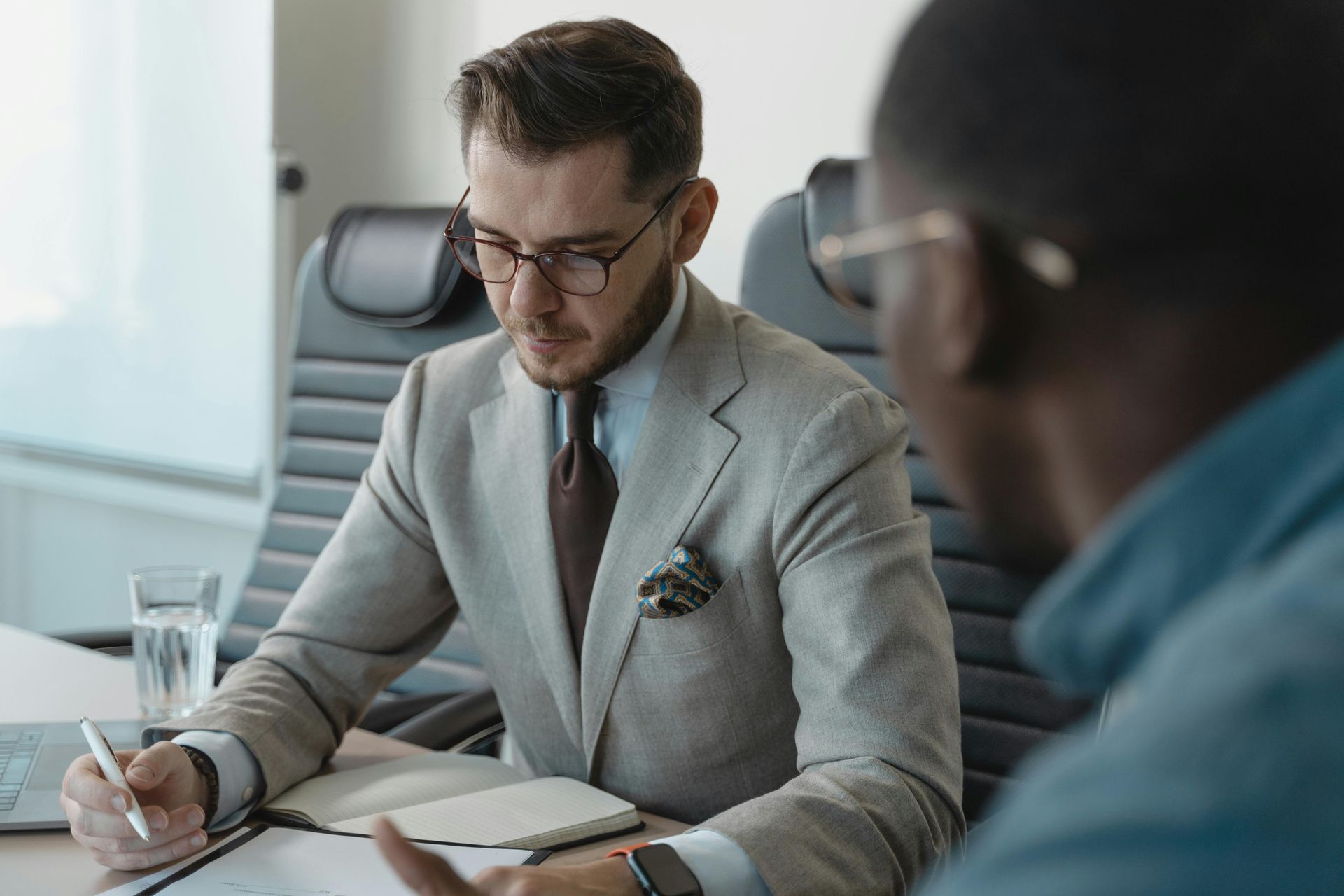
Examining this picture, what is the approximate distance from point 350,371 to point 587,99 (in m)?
0.97

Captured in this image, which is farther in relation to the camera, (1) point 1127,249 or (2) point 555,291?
(2) point 555,291

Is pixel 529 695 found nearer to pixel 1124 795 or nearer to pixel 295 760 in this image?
pixel 295 760

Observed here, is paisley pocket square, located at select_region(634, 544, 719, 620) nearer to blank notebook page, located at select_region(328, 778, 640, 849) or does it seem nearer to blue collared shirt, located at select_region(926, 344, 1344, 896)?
blank notebook page, located at select_region(328, 778, 640, 849)

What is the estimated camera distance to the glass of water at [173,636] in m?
1.35

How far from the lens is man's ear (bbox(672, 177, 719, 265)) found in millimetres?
1368

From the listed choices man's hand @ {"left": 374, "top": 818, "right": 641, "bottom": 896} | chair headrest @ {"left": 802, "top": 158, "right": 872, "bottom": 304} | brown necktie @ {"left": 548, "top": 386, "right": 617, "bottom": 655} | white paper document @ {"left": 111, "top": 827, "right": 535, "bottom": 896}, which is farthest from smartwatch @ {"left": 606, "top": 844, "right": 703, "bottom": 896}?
chair headrest @ {"left": 802, "top": 158, "right": 872, "bottom": 304}

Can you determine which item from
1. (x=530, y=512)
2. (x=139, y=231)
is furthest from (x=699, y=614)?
(x=139, y=231)

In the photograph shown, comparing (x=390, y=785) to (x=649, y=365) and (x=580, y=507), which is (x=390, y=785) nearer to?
(x=580, y=507)

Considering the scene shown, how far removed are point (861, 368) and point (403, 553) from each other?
0.61m

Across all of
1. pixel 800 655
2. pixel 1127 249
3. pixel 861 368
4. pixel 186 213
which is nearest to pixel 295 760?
pixel 800 655

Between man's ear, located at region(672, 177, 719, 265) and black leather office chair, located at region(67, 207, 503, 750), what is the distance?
2.12ft

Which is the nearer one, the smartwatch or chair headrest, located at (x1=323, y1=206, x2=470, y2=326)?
the smartwatch

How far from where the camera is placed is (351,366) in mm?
2109

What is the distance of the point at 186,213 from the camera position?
2570 millimetres
